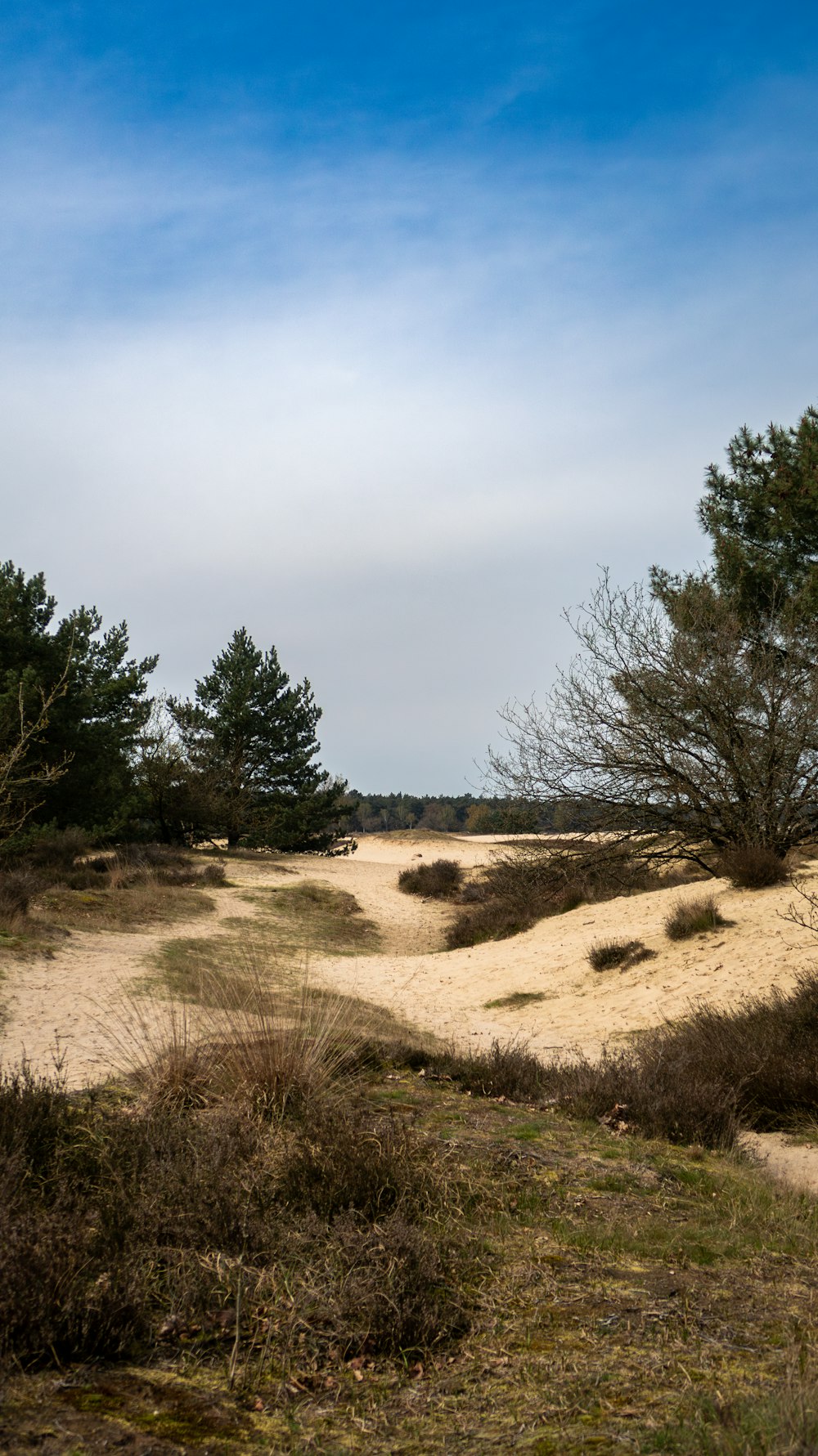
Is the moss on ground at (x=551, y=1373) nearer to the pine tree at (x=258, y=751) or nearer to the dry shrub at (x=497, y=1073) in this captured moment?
the dry shrub at (x=497, y=1073)

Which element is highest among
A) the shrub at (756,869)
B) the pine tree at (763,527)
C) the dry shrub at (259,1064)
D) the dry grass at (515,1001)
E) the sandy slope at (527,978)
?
the pine tree at (763,527)

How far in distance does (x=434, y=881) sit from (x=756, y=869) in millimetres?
13971

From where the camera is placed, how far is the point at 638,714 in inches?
580

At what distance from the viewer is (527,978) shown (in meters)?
14.2

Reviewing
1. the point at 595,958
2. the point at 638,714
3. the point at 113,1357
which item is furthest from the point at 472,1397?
the point at 638,714

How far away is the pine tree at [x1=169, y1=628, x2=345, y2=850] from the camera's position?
34062 millimetres

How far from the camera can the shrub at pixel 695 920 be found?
13.1 meters

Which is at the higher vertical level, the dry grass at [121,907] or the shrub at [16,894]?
the shrub at [16,894]

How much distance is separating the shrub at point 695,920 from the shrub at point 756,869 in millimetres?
486

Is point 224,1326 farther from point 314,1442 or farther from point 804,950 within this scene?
→ point 804,950

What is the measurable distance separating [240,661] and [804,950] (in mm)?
26918

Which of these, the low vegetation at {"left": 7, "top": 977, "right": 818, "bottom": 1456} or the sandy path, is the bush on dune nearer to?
the low vegetation at {"left": 7, "top": 977, "right": 818, "bottom": 1456}

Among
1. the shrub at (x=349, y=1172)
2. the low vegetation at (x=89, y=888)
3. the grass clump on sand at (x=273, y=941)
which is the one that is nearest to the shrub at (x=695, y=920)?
the grass clump on sand at (x=273, y=941)

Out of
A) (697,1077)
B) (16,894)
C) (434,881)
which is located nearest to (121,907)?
(16,894)
